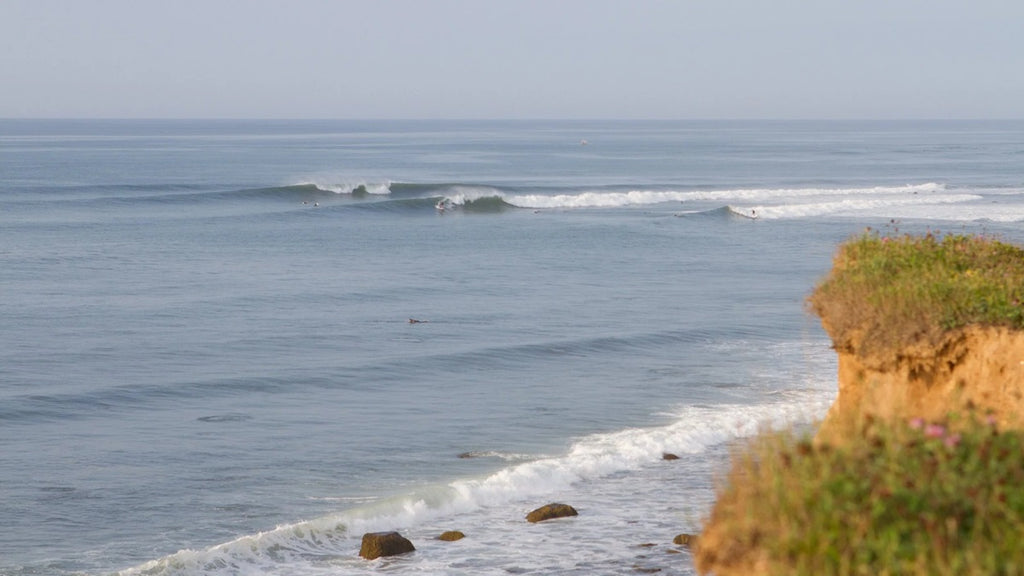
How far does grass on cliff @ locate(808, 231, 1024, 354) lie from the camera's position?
1048cm

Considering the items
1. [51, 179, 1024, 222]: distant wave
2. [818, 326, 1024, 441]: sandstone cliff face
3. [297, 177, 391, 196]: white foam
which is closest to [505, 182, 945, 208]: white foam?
[51, 179, 1024, 222]: distant wave

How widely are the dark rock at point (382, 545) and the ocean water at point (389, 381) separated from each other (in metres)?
0.18

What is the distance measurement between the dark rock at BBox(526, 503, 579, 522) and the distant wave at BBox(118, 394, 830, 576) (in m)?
0.47

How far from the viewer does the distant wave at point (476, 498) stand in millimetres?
13547

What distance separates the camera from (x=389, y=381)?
23.1 metres

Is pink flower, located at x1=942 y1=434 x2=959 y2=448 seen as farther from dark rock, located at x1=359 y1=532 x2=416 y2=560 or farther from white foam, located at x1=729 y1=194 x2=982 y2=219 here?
white foam, located at x1=729 y1=194 x2=982 y2=219

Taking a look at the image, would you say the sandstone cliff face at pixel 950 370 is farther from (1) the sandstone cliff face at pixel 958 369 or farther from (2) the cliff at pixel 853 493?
(2) the cliff at pixel 853 493

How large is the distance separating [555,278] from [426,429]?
19.8 m

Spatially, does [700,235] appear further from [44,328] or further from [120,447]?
[120,447]

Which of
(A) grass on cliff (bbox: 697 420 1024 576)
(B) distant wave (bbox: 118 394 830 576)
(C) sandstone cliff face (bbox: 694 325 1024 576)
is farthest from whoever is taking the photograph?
(B) distant wave (bbox: 118 394 830 576)

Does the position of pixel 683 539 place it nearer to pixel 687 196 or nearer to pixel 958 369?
pixel 958 369

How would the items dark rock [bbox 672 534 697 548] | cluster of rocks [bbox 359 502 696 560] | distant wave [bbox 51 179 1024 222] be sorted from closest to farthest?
dark rock [bbox 672 534 697 548] → cluster of rocks [bbox 359 502 696 560] → distant wave [bbox 51 179 1024 222]

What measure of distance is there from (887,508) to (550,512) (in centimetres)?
976

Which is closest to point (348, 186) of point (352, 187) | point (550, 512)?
point (352, 187)
